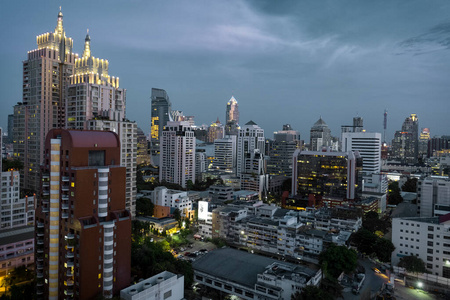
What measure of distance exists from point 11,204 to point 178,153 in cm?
3387

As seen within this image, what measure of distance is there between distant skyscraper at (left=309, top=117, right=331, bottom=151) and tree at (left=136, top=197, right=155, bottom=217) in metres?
89.1

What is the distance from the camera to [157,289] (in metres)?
17.4

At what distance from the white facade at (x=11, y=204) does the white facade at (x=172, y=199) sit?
1516 centimetres

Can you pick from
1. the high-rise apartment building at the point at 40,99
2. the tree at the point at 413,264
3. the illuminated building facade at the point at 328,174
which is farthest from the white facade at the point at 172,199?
the tree at the point at 413,264

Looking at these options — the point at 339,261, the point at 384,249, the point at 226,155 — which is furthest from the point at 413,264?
the point at 226,155

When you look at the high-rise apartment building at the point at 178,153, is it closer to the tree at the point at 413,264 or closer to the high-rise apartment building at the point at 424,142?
the tree at the point at 413,264

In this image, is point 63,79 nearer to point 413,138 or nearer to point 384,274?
point 384,274

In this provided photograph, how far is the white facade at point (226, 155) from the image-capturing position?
278ft

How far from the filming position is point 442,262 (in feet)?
82.6

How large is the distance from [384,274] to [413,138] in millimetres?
124813

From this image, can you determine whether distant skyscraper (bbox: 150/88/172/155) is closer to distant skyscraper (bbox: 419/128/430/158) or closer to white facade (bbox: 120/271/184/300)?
white facade (bbox: 120/271/184/300)

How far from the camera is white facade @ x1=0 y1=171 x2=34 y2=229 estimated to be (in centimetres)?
2822

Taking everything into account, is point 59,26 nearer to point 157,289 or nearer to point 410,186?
point 157,289

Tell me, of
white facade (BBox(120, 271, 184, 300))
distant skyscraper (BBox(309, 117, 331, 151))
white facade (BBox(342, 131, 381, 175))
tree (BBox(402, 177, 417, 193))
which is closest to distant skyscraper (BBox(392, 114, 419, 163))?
distant skyscraper (BBox(309, 117, 331, 151))
